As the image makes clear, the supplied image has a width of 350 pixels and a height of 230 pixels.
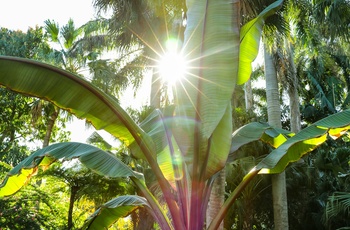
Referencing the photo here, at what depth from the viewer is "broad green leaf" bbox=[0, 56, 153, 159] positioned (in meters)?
4.71

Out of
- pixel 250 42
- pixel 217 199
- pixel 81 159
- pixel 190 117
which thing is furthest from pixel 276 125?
pixel 81 159

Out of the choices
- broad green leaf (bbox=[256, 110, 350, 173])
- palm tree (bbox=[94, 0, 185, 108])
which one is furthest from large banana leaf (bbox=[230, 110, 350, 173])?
palm tree (bbox=[94, 0, 185, 108])

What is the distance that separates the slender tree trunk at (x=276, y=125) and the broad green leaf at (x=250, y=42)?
468cm

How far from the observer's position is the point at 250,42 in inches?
243

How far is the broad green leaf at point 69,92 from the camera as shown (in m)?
4.71

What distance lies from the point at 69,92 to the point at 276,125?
6876mm

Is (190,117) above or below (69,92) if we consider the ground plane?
below

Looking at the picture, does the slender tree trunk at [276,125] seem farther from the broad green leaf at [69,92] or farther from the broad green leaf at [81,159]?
the broad green leaf at [69,92]

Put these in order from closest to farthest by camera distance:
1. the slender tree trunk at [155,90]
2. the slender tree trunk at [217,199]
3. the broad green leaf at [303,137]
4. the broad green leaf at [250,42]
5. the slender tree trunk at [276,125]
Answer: the broad green leaf at [303,137], the broad green leaf at [250,42], the slender tree trunk at [217,199], the slender tree trunk at [276,125], the slender tree trunk at [155,90]

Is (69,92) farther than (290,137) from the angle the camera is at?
No

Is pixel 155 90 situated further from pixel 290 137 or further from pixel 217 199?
pixel 290 137

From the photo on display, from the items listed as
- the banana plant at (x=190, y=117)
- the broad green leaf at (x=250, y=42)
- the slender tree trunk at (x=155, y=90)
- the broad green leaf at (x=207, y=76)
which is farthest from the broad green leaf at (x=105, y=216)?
the slender tree trunk at (x=155, y=90)

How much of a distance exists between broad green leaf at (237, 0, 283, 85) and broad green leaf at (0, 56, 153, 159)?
80.0 inches

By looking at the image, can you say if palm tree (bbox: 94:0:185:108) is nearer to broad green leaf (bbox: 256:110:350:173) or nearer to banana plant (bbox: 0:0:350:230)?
banana plant (bbox: 0:0:350:230)
